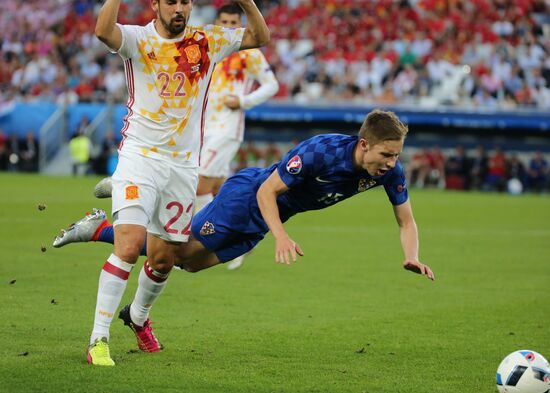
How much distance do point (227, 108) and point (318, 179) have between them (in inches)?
255

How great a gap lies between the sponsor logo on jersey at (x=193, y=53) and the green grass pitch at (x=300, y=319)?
2.24 metres

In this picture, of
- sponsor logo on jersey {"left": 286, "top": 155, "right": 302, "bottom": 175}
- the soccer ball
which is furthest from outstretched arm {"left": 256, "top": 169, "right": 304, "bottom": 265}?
the soccer ball

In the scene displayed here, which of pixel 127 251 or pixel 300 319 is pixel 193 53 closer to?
pixel 127 251

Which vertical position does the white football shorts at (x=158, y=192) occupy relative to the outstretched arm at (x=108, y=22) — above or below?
below

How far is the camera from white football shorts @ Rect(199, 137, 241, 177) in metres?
13.4

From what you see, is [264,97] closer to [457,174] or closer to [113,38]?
[113,38]

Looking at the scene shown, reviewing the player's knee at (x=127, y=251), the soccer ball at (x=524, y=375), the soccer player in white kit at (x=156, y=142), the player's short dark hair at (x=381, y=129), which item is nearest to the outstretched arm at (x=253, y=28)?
the soccer player in white kit at (x=156, y=142)

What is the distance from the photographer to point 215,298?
1049cm

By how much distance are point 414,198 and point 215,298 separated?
1914 cm

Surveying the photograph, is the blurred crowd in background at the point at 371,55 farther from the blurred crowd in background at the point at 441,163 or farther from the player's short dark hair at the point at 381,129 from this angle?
the player's short dark hair at the point at 381,129

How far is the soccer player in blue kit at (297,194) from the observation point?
6.94m

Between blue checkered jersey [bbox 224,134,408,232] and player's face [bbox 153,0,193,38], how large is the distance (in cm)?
126

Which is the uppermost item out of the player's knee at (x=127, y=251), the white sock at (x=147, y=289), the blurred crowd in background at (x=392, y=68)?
the player's knee at (x=127, y=251)

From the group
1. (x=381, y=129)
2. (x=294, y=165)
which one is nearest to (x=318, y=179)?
(x=294, y=165)
